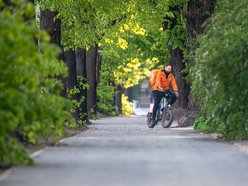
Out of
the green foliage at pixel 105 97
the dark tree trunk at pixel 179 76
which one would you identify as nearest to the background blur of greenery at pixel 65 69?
the dark tree trunk at pixel 179 76

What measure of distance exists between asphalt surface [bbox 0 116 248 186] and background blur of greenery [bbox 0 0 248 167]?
483 mm

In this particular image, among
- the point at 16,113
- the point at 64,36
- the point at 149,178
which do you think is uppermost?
the point at 64,36

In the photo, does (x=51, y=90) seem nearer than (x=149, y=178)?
No

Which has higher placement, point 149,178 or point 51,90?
point 51,90

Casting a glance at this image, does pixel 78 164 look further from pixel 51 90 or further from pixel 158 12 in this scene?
pixel 158 12

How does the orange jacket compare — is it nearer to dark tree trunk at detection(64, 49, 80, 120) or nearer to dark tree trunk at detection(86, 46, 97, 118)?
dark tree trunk at detection(64, 49, 80, 120)

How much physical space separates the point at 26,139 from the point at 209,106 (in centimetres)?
414

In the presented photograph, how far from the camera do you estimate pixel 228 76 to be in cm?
1903

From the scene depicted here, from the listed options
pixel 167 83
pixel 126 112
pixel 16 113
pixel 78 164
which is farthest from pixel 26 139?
pixel 126 112

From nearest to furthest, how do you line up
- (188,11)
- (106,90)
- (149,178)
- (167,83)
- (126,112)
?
(149,178), (167,83), (188,11), (106,90), (126,112)

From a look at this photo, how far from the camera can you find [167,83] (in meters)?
29.2

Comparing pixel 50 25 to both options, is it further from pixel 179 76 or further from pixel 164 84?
pixel 179 76

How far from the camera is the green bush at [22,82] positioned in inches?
456

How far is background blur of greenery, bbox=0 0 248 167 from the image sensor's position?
11836 millimetres
